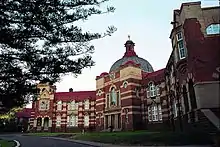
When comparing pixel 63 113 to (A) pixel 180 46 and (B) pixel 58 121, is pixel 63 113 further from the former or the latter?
(A) pixel 180 46

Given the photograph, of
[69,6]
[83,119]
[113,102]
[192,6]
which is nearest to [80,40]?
[69,6]

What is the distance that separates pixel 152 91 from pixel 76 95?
935 inches

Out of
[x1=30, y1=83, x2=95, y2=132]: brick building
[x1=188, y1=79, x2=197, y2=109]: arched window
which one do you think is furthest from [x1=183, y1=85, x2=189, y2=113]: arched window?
[x1=30, y1=83, x2=95, y2=132]: brick building

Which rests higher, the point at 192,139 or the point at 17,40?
the point at 17,40

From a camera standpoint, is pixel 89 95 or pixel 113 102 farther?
pixel 89 95

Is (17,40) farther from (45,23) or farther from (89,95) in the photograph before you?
(89,95)

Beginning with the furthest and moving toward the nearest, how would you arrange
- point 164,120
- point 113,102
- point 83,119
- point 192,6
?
point 83,119, point 113,102, point 164,120, point 192,6

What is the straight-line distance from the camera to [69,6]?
315 inches

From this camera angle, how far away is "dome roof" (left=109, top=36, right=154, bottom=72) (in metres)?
39.4

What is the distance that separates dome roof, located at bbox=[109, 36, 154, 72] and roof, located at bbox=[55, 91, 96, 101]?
1157 centimetres

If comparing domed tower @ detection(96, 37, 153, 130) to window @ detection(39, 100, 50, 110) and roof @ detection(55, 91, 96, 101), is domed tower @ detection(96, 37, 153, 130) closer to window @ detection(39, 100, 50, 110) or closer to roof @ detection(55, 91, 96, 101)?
roof @ detection(55, 91, 96, 101)

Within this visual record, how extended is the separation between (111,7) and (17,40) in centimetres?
342

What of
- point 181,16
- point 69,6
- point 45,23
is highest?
point 181,16

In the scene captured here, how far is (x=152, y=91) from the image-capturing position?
104 feet
